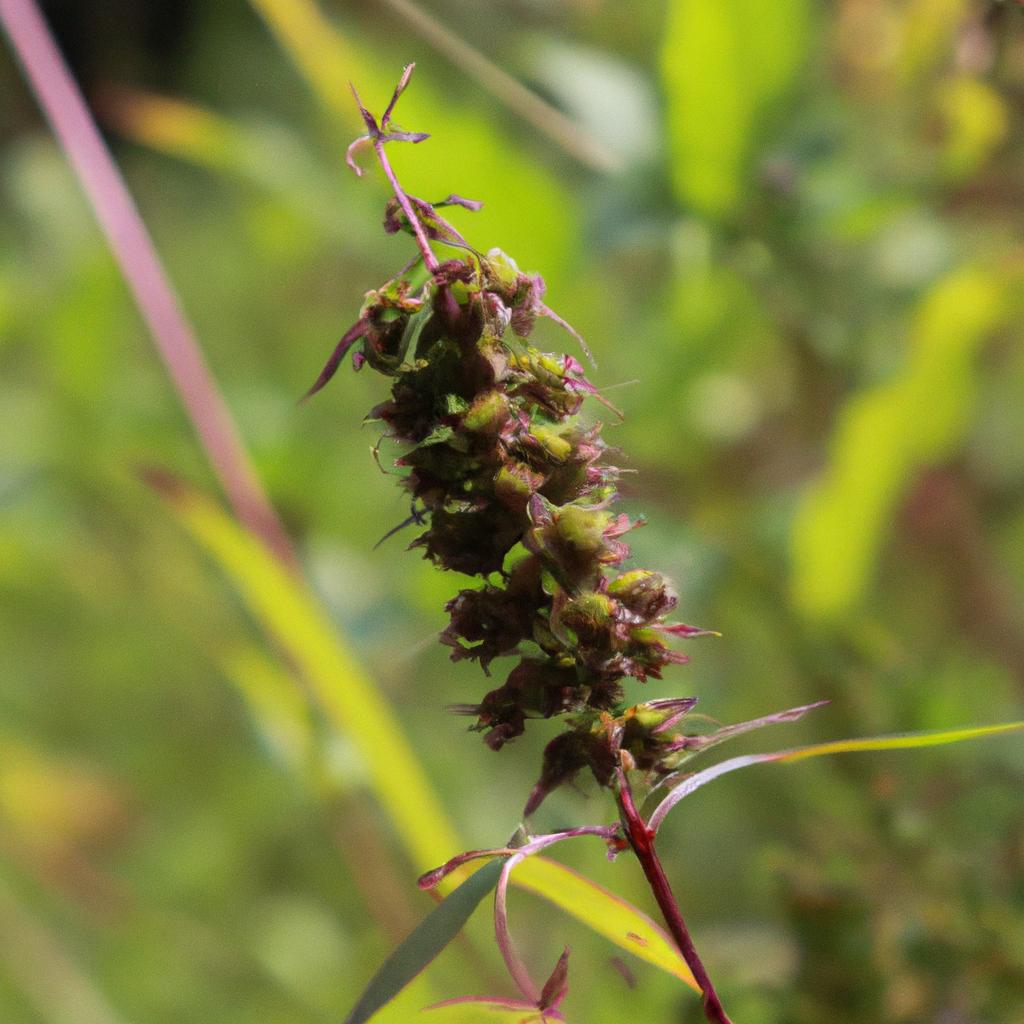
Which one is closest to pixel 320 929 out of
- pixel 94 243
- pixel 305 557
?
pixel 305 557

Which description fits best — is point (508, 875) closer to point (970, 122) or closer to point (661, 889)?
point (661, 889)

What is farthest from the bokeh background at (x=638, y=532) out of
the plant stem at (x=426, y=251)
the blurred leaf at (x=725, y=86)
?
the plant stem at (x=426, y=251)

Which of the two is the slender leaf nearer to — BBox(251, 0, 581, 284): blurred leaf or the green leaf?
the green leaf

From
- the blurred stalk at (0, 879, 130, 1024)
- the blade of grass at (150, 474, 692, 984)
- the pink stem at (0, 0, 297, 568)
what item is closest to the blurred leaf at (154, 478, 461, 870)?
the blade of grass at (150, 474, 692, 984)

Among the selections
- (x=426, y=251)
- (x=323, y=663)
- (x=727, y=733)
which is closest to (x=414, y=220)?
(x=426, y=251)

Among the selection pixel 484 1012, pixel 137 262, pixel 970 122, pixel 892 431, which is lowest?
pixel 484 1012

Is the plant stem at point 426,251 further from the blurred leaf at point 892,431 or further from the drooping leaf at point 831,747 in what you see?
the blurred leaf at point 892,431

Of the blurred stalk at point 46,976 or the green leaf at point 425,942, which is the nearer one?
the green leaf at point 425,942
